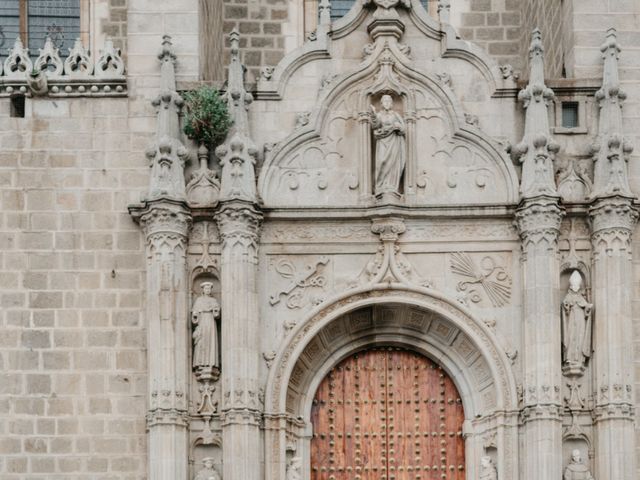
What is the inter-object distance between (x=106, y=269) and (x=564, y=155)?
6590 mm

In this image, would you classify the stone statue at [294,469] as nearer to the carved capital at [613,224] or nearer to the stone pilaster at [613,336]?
the stone pilaster at [613,336]

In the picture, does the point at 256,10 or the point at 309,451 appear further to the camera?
the point at 256,10

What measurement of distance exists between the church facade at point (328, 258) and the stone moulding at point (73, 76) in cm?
3

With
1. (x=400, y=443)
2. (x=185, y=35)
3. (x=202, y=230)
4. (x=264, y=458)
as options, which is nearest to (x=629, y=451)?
(x=400, y=443)

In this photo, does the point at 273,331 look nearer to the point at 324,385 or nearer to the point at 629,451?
the point at 324,385

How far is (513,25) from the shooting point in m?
31.3

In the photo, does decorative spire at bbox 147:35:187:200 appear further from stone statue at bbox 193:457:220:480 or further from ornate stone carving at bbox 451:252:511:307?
ornate stone carving at bbox 451:252:511:307

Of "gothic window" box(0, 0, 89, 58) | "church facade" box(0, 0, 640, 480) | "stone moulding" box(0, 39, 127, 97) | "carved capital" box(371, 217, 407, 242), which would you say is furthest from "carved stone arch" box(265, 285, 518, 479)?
"gothic window" box(0, 0, 89, 58)

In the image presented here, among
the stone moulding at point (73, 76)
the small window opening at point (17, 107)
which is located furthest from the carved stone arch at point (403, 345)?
the small window opening at point (17, 107)

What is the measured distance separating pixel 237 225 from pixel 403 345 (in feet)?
9.86

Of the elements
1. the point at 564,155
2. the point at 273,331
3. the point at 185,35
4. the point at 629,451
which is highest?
the point at 185,35

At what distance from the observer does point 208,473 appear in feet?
85.8

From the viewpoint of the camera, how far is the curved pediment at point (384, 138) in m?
27.1

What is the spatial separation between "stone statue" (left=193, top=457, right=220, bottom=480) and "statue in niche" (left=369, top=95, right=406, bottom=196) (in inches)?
172
